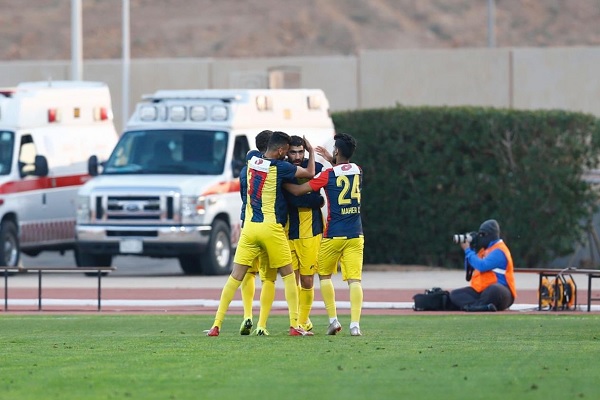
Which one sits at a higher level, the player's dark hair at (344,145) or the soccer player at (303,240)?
the player's dark hair at (344,145)

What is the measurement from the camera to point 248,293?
46.8 feet

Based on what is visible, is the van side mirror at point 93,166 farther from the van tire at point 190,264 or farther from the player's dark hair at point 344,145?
the player's dark hair at point 344,145

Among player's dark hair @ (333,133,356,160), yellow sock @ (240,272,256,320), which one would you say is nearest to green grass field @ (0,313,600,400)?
yellow sock @ (240,272,256,320)

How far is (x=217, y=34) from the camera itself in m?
70.0

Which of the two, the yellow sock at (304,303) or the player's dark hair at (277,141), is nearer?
the player's dark hair at (277,141)

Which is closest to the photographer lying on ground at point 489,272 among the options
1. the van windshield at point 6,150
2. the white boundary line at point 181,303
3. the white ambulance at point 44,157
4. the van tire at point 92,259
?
the white boundary line at point 181,303

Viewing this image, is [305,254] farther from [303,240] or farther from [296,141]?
[296,141]

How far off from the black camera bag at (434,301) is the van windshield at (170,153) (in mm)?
6794

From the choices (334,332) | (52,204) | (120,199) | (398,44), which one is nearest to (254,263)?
(334,332)

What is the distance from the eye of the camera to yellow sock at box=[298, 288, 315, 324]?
14.2 metres

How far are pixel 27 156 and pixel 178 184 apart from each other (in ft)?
9.07

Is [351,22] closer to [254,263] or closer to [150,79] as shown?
[150,79]

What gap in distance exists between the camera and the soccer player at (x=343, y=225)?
13844 mm

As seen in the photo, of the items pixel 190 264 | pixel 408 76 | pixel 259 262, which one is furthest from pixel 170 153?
pixel 408 76
